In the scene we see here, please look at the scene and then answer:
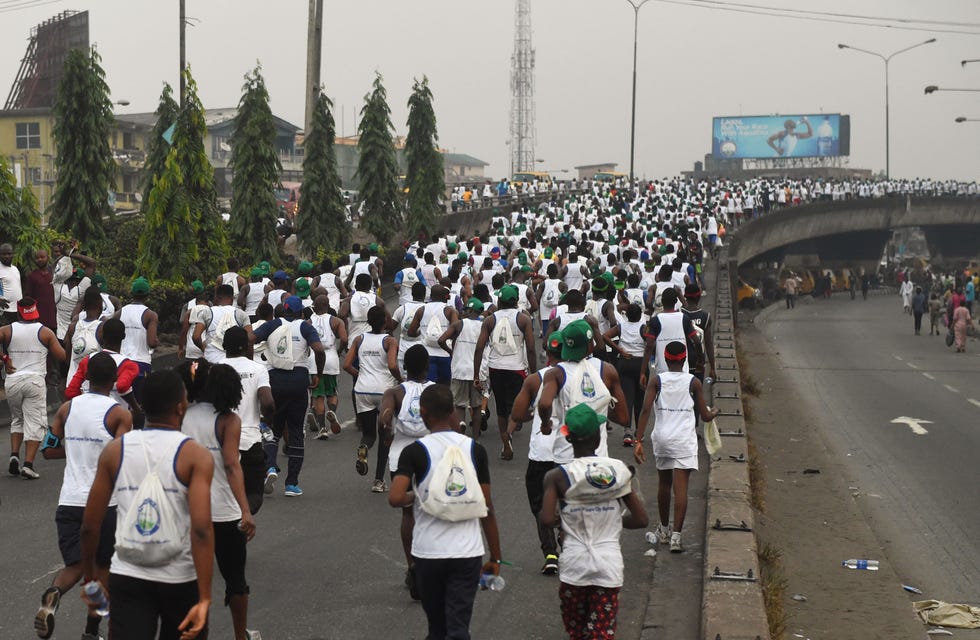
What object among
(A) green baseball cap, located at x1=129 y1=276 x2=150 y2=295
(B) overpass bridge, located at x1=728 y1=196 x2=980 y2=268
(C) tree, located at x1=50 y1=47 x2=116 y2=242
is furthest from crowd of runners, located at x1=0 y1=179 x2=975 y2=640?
(B) overpass bridge, located at x1=728 y1=196 x2=980 y2=268

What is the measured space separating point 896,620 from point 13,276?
1061cm

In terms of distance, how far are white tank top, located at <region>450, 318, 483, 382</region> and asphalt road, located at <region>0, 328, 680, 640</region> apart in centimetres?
158

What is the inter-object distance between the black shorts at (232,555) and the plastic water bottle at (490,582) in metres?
1.36

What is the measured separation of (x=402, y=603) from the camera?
331 inches

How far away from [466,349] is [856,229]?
229 feet

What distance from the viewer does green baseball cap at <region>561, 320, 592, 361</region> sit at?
342 inches

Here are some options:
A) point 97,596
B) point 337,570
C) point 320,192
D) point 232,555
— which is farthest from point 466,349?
point 320,192

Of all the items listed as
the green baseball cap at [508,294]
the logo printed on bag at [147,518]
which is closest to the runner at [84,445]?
the logo printed on bag at [147,518]

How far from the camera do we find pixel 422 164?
4041 cm

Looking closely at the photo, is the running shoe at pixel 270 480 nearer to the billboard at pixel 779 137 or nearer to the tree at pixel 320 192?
the tree at pixel 320 192

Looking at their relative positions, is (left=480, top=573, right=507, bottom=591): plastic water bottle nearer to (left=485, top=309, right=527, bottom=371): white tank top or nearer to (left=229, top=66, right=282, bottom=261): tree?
(left=485, top=309, right=527, bottom=371): white tank top

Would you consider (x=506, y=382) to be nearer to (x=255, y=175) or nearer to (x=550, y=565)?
(x=550, y=565)

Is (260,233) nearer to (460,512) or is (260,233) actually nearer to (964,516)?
Answer: (964,516)

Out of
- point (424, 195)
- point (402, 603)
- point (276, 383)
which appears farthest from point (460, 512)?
point (424, 195)
